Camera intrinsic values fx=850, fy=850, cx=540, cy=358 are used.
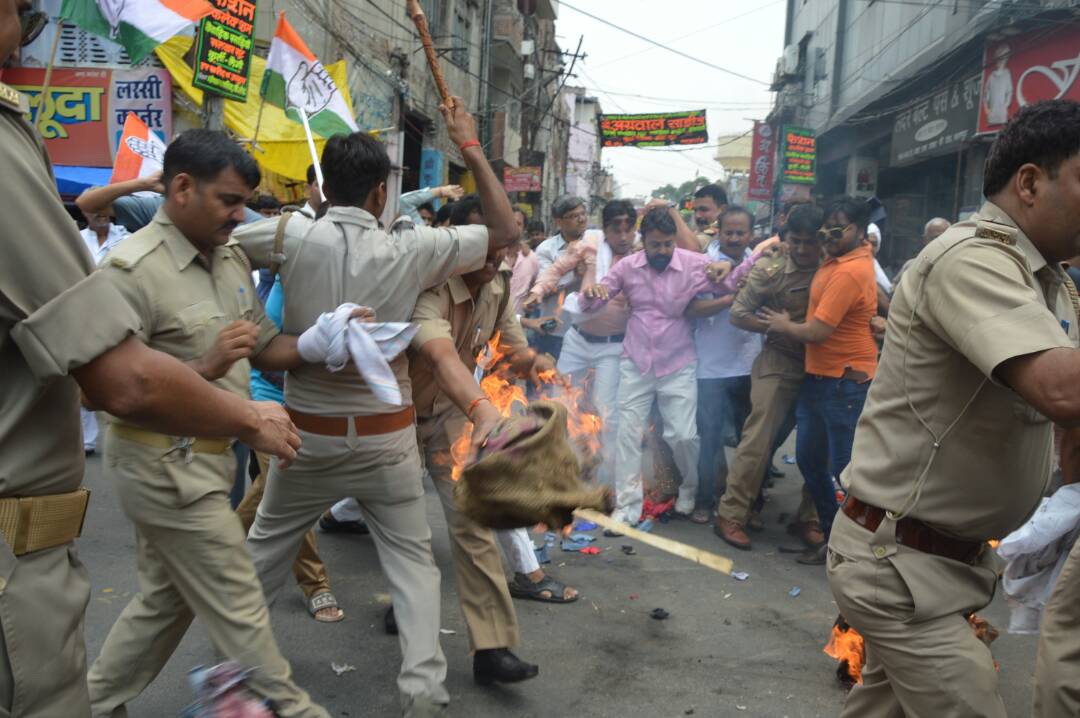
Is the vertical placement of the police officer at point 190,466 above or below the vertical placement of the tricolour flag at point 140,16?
below

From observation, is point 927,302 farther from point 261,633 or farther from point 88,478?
point 88,478

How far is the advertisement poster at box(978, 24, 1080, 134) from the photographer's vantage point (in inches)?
487

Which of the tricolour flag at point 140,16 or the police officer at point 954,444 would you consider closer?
the police officer at point 954,444

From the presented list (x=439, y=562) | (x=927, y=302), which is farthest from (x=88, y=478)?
(x=927, y=302)

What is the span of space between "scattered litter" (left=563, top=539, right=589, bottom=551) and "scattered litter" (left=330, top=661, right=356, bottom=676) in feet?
7.10

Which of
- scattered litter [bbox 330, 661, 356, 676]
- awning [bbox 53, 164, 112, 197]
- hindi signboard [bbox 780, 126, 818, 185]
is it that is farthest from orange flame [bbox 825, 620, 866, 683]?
hindi signboard [bbox 780, 126, 818, 185]

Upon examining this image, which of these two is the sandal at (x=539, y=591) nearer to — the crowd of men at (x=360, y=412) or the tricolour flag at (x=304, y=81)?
the crowd of men at (x=360, y=412)

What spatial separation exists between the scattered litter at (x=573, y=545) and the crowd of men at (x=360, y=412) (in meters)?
0.69

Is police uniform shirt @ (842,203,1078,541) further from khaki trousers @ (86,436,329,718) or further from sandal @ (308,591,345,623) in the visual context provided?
sandal @ (308,591,345,623)

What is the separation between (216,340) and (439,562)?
3.02 metres

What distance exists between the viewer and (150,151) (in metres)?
6.70

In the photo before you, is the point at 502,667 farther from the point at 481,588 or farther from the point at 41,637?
the point at 41,637

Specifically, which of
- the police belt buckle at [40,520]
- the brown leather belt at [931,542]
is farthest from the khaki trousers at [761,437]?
the police belt buckle at [40,520]

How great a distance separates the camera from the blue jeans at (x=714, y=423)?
271 inches
